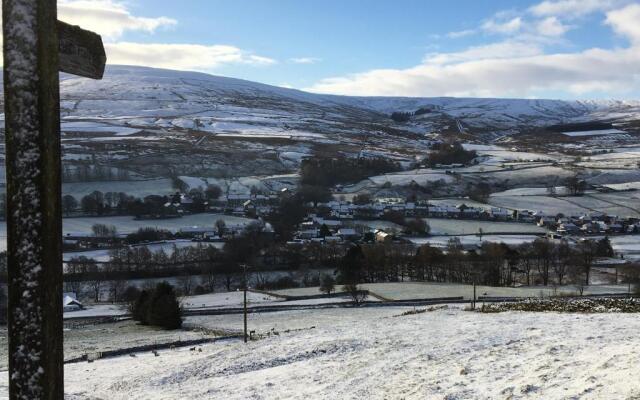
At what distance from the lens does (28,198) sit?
3.30 meters

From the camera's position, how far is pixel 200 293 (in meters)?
57.2

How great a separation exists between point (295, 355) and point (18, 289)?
50.9 ft

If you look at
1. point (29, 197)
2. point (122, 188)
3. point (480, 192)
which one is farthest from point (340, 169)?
point (29, 197)

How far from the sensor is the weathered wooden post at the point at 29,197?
3293 mm

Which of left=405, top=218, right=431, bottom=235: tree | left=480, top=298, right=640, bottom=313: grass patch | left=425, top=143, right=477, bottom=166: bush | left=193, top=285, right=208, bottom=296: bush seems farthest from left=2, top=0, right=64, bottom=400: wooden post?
left=425, top=143, right=477, bottom=166: bush

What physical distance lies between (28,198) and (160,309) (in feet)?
126

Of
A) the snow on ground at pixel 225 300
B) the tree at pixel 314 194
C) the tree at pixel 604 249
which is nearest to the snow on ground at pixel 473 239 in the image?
the tree at pixel 604 249

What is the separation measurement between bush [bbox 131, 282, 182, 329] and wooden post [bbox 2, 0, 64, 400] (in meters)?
37.1

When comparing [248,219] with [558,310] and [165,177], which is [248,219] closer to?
[165,177]

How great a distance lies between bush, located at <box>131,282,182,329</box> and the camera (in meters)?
39.0

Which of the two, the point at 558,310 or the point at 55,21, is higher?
the point at 55,21

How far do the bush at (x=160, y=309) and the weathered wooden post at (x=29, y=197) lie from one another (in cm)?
3711

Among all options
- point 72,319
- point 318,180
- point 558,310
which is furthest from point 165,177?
point 558,310

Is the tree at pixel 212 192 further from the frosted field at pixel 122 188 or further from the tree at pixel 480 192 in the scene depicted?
the tree at pixel 480 192
